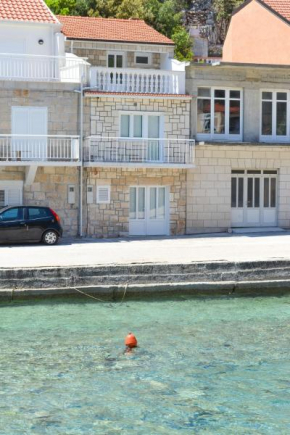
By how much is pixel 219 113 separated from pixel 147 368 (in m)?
21.5

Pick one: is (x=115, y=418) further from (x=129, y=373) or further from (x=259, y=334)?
(x=259, y=334)

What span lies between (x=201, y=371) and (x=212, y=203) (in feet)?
66.8

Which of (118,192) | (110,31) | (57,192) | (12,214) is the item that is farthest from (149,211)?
(110,31)

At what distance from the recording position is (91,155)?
112 feet

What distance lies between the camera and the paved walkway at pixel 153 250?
24594mm

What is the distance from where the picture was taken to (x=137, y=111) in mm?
34906

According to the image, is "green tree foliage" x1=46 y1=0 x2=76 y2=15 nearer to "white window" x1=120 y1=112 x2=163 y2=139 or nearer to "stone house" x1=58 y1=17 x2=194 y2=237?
"stone house" x1=58 y1=17 x2=194 y2=237

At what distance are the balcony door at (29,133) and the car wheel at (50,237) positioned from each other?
10.7 ft

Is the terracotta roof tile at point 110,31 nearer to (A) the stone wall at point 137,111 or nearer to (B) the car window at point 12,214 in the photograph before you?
(A) the stone wall at point 137,111

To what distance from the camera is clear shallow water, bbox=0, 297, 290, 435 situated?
13406mm

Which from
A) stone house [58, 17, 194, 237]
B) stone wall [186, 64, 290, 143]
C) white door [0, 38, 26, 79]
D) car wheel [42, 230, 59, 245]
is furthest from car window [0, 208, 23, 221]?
stone wall [186, 64, 290, 143]

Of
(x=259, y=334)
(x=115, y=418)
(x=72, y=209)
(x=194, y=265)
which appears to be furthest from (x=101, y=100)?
(x=115, y=418)

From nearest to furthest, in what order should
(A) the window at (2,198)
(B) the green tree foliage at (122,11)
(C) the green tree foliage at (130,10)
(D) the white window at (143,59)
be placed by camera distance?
(A) the window at (2,198)
(D) the white window at (143,59)
(B) the green tree foliage at (122,11)
(C) the green tree foliage at (130,10)

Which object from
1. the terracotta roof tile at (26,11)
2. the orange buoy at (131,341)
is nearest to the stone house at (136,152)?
the terracotta roof tile at (26,11)
